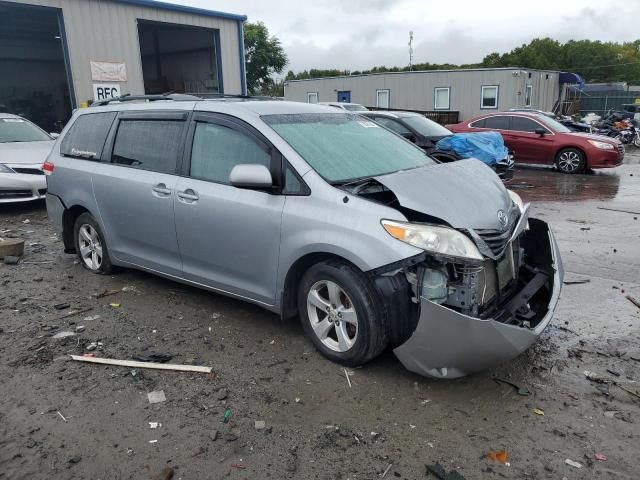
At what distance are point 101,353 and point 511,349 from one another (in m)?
2.95

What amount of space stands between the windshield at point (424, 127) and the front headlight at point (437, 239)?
876cm

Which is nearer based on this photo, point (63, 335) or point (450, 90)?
point (63, 335)

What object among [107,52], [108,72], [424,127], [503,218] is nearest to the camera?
[503,218]

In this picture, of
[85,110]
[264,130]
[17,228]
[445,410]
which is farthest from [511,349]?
[17,228]

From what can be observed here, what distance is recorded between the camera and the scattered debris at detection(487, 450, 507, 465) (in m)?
2.82

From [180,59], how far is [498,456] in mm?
19521

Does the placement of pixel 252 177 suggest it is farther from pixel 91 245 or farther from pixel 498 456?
pixel 91 245

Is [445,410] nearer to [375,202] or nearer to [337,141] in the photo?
[375,202]

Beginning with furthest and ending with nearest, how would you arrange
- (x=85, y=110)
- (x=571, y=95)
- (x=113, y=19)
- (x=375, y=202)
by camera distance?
1. (x=571, y=95)
2. (x=113, y=19)
3. (x=85, y=110)
4. (x=375, y=202)

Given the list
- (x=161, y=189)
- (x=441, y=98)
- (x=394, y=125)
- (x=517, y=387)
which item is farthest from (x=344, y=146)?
(x=441, y=98)

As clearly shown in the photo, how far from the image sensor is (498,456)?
285 centimetres

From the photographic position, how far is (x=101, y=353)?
4070 millimetres

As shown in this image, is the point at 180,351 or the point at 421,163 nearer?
the point at 180,351

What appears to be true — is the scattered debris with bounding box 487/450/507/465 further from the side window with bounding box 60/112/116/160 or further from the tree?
the tree
